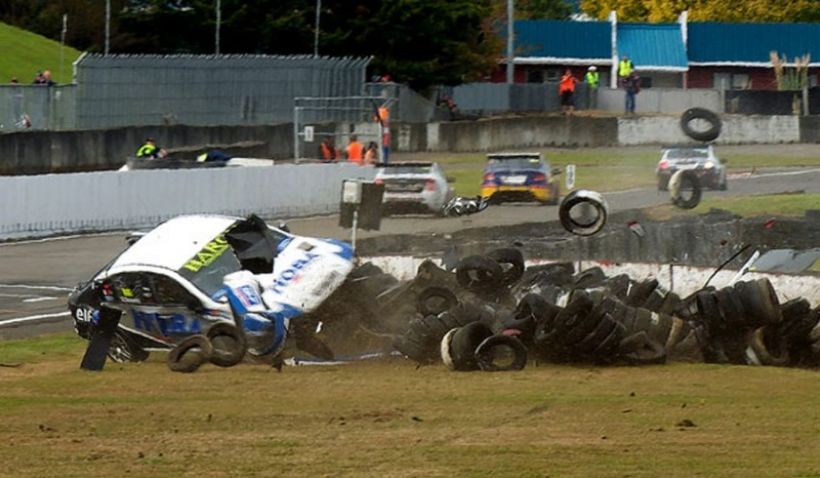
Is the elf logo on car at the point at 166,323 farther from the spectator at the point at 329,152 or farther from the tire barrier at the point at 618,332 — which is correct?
the spectator at the point at 329,152

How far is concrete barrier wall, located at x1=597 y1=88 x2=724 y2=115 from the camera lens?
62312 mm

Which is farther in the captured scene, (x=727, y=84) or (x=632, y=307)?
(x=727, y=84)

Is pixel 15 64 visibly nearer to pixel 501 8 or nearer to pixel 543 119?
pixel 543 119

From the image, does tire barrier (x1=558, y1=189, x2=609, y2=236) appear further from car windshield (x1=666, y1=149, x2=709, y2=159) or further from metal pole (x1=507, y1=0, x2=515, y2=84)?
metal pole (x1=507, y1=0, x2=515, y2=84)

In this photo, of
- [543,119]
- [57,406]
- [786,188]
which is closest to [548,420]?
[57,406]

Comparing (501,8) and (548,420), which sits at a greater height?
(501,8)

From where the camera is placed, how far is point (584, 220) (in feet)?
75.7

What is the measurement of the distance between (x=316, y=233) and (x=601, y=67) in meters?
50.5

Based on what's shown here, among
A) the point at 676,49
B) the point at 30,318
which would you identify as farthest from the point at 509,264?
the point at 676,49

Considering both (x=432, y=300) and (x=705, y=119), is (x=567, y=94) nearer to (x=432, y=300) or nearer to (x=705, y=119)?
(x=705, y=119)

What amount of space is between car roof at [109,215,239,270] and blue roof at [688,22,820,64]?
64.9 metres

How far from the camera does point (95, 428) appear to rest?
1225 cm

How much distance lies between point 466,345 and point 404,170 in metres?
20.9

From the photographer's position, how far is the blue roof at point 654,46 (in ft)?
260
